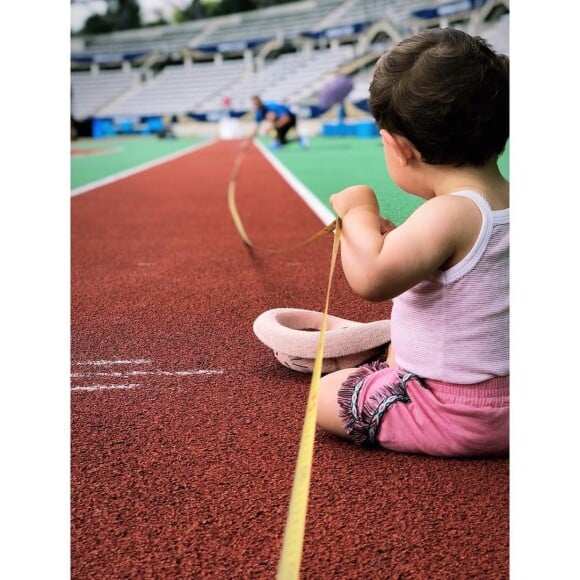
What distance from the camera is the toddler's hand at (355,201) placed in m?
1.55

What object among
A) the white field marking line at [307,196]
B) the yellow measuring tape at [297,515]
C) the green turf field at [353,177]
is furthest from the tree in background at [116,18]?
the yellow measuring tape at [297,515]

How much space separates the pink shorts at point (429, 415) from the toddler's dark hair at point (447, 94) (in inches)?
16.3

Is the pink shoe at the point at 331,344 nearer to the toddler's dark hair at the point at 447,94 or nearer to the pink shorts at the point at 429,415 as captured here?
the pink shorts at the point at 429,415

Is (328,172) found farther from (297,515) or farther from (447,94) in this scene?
(297,515)

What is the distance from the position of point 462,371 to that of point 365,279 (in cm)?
25

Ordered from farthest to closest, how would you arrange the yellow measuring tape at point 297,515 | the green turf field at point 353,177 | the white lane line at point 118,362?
the white lane line at point 118,362
the green turf field at point 353,177
the yellow measuring tape at point 297,515

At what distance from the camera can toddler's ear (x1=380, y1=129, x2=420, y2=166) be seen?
1.44 meters

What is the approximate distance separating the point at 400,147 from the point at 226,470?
2.14 feet

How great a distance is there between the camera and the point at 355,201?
1.56 meters

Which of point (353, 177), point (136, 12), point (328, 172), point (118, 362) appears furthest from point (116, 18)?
point (118, 362)

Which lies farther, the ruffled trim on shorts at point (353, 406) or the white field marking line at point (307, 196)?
the white field marking line at point (307, 196)

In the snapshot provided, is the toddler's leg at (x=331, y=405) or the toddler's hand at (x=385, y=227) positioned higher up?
the toddler's hand at (x=385, y=227)
